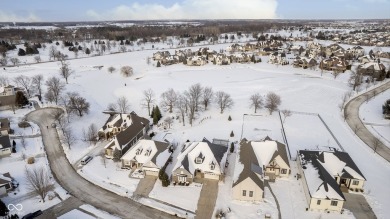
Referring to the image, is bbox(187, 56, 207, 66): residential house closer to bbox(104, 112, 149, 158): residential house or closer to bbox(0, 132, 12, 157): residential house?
bbox(104, 112, 149, 158): residential house

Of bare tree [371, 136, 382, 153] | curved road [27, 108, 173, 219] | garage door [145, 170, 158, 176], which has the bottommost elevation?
curved road [27, 108, 173, 219]

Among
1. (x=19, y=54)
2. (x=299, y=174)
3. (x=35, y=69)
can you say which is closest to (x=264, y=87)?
(x=299, y=174)

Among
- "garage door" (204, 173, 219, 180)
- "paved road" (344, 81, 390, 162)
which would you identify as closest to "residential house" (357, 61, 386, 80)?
"paved road" (344, 81, 390, 162)

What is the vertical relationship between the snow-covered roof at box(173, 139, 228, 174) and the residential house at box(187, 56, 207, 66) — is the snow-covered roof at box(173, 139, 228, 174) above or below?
below

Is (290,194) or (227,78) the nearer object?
(290,194)

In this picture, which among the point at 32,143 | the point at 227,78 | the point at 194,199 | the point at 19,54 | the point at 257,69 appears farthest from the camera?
the point at 19,54

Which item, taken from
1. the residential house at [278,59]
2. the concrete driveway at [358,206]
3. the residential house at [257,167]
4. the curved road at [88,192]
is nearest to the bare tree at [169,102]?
the curved road at [88,192]

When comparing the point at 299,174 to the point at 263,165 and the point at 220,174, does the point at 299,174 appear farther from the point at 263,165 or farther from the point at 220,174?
the point at 220,174

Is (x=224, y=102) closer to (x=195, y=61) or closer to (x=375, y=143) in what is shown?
(x=375, y=143)
